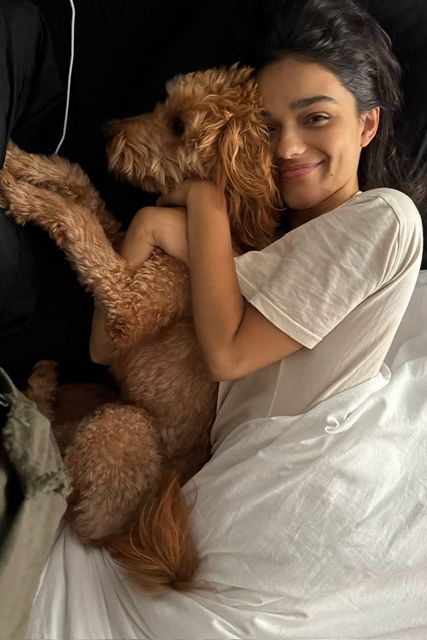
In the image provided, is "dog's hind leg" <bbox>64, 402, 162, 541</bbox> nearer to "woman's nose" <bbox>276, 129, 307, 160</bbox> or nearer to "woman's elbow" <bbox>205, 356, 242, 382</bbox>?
"woman's elbow" <bbox>205, 356, 242, 382</bbox>

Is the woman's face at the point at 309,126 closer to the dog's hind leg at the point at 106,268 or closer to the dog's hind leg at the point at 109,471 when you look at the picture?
the dog's hind leg at the point at 106,268

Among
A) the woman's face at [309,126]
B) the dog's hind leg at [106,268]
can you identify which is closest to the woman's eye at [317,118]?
the woman's face at [309,126]

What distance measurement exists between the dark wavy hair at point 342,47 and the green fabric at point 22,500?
→ 2.62 ft

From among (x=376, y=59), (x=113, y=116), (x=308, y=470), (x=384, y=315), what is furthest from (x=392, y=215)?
(x=113, y=116)

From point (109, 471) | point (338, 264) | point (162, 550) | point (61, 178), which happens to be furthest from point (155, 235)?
point (162, 550)

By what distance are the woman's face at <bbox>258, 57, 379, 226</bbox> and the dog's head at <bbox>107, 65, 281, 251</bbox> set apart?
0.03m

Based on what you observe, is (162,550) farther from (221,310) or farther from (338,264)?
(338,264)

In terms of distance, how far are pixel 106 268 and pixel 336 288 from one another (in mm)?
425

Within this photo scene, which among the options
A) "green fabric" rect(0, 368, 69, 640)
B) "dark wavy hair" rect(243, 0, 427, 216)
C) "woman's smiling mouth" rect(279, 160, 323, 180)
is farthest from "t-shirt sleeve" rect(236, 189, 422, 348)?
"green fabric" rect(0, 368, 69, 640)

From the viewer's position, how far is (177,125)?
1239mm

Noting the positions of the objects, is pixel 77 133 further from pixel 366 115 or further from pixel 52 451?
pixel 52 451

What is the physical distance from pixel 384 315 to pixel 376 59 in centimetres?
51

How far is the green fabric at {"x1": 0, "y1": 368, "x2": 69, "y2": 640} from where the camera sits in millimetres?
916

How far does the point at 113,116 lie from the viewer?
1.40 metres
